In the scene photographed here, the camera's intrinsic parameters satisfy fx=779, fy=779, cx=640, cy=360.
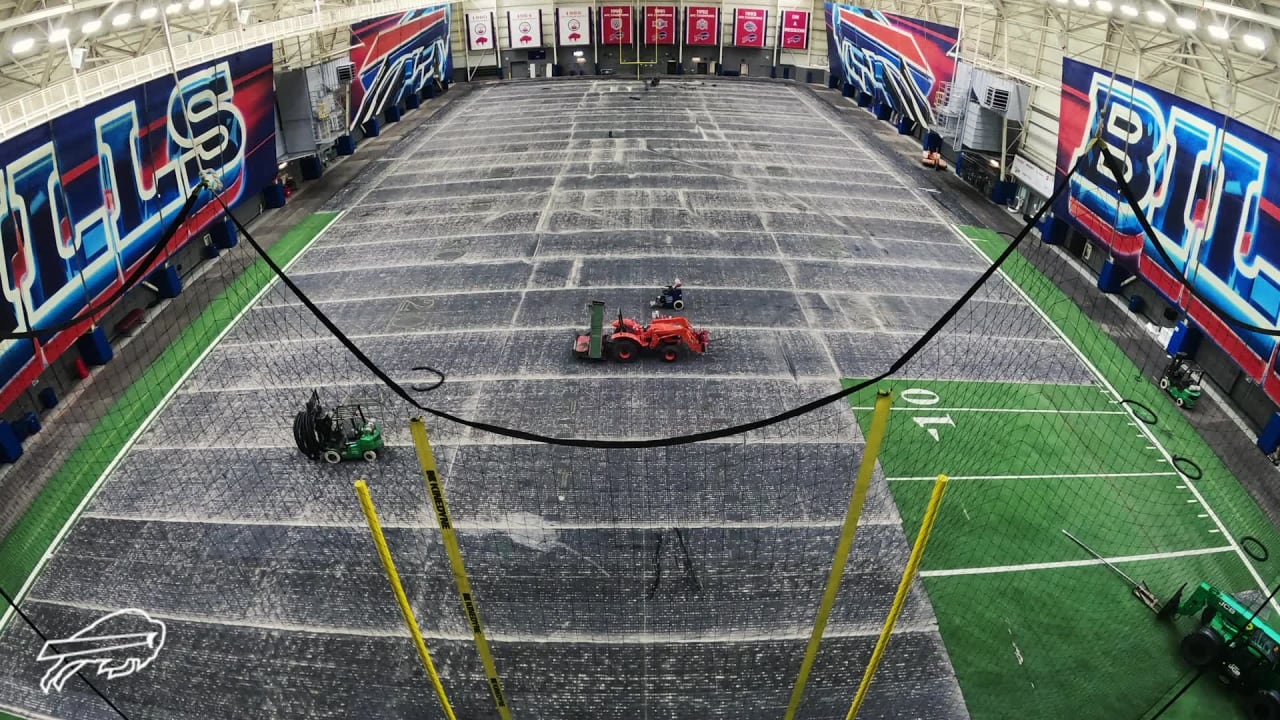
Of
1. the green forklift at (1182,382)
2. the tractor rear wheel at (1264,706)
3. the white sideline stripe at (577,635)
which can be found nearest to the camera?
the tractor rear wheel at (1264,706)

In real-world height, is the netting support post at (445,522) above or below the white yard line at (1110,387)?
above

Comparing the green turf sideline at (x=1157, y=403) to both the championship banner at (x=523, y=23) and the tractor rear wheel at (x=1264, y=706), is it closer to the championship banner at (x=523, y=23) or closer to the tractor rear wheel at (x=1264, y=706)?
the tractor rear wheel at (x=1264, y=706)

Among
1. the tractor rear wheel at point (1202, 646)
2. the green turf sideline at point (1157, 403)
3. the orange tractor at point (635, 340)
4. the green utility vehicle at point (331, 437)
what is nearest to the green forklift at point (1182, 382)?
the green turf sideline at point (1157, 403)

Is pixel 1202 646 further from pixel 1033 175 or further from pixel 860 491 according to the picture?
pixel 1033 175

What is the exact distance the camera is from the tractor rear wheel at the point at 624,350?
57.5 ft

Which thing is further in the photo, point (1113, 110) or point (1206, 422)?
point (1113, 110)

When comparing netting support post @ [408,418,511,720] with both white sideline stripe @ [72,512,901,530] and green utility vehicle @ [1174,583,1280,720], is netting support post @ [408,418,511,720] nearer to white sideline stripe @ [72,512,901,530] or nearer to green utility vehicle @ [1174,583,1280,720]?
white sideline stripe @ [72,512,901,530]

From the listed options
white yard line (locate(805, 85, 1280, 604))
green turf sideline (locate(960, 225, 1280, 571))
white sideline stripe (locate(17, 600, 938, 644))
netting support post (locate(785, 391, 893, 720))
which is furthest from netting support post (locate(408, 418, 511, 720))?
green turf sideline (locate(960, 225, 1280, 571))

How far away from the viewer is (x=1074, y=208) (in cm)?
2284

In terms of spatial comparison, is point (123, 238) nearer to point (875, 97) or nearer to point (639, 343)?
point (639, 343)

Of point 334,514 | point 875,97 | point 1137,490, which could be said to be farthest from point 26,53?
point 875,97

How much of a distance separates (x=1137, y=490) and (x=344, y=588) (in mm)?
13670

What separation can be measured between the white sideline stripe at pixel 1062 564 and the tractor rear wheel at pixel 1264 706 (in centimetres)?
269

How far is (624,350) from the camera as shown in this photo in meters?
17.6
